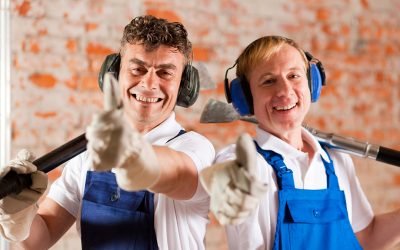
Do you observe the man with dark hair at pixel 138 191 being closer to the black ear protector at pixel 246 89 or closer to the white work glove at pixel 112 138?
the black ear protector at pixel 246 89

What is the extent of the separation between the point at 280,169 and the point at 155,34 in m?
0.50

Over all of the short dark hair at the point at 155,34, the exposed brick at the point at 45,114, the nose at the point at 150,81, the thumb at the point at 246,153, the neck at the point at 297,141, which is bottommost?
the exposed brick at the point at 45,114

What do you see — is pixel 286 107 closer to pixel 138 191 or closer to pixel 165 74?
pixel 165 74

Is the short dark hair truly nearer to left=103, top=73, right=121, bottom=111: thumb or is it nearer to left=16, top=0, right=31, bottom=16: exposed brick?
left=103, top=73, right=121, bottom=111: thumb

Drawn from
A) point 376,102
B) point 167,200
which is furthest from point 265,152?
point 376,102

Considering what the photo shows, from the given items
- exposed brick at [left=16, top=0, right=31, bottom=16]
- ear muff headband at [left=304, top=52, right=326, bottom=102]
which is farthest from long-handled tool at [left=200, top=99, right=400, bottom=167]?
exposed brick at [left=16, top=0, right=31, bottom=16]

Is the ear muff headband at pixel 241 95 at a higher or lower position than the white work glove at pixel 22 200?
higher

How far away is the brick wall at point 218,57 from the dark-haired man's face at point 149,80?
1.65 feet

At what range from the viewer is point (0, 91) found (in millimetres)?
2092

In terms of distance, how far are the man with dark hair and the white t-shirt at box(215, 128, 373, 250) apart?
0.12 m

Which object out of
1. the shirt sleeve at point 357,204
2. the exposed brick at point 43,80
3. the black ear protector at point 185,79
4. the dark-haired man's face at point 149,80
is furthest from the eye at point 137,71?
the exposed brick at point 43,80

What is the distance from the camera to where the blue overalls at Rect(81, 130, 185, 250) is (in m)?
1.41

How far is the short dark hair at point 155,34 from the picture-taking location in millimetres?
1458

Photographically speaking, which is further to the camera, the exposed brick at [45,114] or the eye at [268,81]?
the exposed brick at [45,114]
